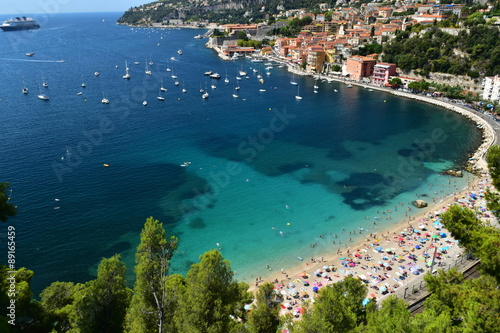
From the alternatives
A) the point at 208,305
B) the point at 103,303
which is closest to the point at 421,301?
the point at 208,305

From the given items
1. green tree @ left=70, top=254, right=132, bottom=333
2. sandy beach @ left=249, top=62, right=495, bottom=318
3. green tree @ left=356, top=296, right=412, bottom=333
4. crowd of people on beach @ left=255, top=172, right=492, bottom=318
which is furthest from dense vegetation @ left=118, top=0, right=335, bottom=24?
green tree @ left=356, top=296, right=412, bottom=333

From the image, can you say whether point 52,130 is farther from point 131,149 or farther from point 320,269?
point 320,269

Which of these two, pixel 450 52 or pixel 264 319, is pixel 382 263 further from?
pixel 450 52

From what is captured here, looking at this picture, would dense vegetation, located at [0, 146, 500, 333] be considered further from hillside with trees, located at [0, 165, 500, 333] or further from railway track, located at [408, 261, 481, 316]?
railway track, located at [408, 261, 481, 316]

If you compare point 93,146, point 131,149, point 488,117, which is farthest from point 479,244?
point 488,117

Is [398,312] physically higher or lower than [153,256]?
lower
